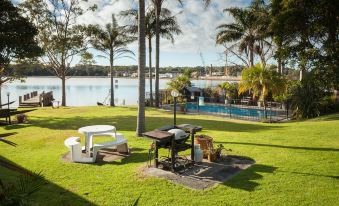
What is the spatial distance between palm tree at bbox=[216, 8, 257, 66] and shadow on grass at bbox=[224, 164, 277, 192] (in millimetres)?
26925

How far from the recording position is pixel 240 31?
33812 millimetres

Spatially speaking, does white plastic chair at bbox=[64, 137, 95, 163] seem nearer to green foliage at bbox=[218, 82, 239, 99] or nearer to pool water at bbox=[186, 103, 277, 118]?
pool water at bbox=[186, 103, 277, 118]

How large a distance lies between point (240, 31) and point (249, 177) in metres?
29.1

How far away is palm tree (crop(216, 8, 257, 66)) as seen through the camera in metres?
33.1

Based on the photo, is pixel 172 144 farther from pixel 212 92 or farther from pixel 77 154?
pixel 212 92

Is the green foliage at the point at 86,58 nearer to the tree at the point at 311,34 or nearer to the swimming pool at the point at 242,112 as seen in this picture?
the swimming pool at the point at 242,112

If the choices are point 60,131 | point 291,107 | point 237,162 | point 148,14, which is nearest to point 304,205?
point 237,162

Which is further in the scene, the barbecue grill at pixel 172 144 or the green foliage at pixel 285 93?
the green foliage at pixel 285 93

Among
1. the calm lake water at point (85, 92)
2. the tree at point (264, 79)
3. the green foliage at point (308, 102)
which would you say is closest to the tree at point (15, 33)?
the calm lake water at point (85, 92)

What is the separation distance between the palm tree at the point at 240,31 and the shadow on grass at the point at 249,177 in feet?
88.3

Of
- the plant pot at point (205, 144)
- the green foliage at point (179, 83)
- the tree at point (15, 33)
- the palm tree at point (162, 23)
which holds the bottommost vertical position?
the plant pot at point (205, 144)

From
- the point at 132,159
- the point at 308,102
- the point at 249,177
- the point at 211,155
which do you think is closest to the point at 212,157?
the point at 211,155

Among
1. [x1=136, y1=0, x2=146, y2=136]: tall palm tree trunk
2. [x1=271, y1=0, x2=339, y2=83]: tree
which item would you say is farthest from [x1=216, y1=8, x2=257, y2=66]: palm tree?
[x1=136, y1=0, x2=146, y2=136]: tall palm tree trunk

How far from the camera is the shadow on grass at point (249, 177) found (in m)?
6.59
